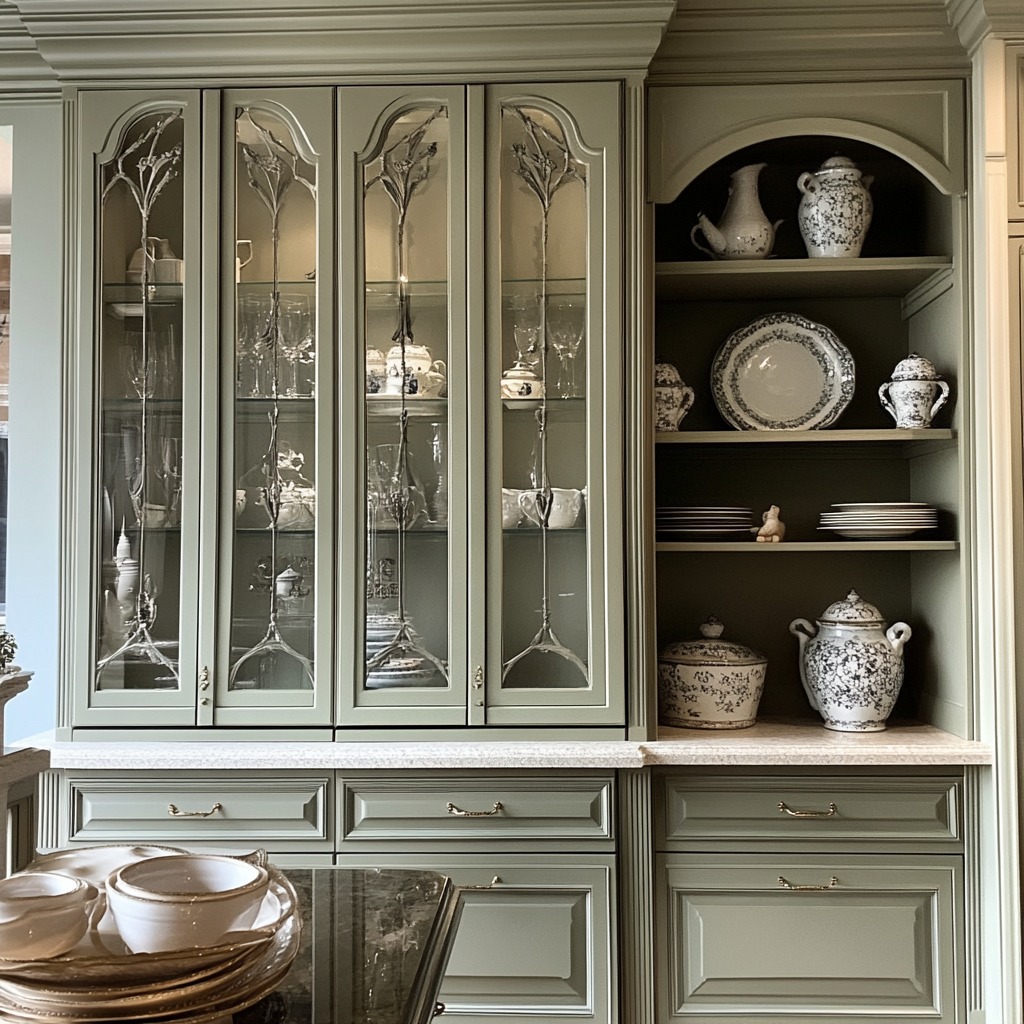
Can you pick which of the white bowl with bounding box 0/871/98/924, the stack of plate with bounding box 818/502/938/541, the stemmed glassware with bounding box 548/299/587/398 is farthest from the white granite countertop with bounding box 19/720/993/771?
the white bowl with bounding box 0/871/98/924

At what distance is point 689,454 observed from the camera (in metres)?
2.81

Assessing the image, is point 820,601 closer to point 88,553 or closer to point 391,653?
point 391,653

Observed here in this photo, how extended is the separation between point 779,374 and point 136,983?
89.5 inches

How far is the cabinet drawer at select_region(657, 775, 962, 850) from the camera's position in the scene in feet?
7.53

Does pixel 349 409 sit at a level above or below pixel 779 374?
below

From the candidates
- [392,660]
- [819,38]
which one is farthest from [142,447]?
[819,38]

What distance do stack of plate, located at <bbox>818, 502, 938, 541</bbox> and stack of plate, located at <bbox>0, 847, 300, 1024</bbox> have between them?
199cm

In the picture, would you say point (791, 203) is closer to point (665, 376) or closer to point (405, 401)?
point (665, 376)

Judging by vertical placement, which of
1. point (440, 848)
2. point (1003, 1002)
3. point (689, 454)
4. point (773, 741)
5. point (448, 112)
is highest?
point (448, 112)

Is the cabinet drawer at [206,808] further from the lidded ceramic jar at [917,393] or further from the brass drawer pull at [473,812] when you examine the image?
the lidded ceramic jar at [917,393]

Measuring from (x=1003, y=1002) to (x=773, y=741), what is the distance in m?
0.73

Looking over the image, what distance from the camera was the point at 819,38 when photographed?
240 cm

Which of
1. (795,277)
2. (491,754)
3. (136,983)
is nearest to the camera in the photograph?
(136,983)

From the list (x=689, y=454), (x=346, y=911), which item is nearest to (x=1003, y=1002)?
(x=689, y=454)
